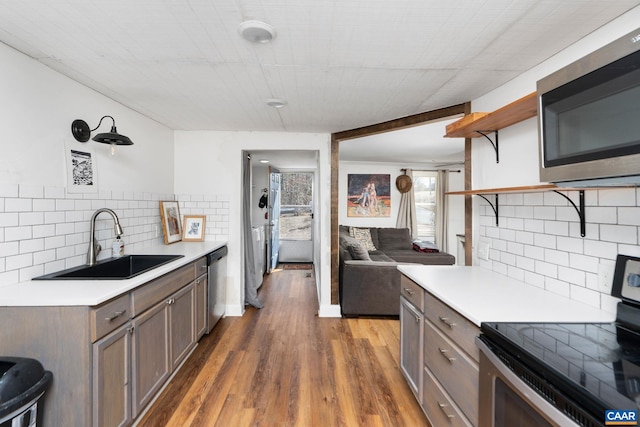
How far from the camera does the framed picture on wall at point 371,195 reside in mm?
6277

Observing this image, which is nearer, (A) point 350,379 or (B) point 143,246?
(A) point 350,379

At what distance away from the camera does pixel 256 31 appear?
4.50 feet

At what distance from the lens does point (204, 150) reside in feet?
11.2

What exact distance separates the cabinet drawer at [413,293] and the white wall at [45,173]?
7.39 feet

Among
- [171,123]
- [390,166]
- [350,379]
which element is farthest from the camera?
[390,166]

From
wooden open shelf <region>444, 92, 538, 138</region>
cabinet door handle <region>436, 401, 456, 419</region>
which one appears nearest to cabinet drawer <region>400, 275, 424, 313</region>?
cabinet door handle <region>436, 401, 456, 419</region>

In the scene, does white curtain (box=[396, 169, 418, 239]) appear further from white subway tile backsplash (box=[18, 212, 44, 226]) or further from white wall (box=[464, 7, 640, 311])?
white subway tile backsplash (box=[18, 212, 44, 226])

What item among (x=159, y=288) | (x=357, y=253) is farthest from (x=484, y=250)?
(x=159, y=288)

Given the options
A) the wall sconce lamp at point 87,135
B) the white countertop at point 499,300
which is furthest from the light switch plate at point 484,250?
the wall sconce lamp at point 87,135

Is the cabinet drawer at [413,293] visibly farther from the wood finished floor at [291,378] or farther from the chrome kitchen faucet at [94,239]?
the chrome kitchen faucet at [94,239]

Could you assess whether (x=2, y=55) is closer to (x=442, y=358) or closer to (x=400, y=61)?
(x=400, y=61)

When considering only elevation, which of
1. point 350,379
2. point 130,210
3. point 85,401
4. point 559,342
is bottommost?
point 350,379

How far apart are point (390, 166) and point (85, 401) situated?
5923 mm

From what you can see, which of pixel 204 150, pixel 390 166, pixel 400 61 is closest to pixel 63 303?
pixel 400 61
